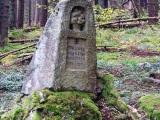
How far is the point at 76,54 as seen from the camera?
5875mm

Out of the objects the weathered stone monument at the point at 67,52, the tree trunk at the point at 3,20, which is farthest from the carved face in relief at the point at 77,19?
the tree trunk at the point at 3,20

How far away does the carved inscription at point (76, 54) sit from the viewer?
5789mm

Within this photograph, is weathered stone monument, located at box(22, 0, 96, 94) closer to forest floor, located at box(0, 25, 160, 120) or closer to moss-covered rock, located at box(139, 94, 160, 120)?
moss-covered rock, located at box(139, 94, 160, 120)

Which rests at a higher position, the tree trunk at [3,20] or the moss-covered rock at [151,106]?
the tree trunk at [3,20]

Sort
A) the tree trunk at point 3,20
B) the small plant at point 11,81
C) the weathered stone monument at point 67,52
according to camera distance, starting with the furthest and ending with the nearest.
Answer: the tree trunk at point 3,20, the small plant at point 11,81, the weathered stone monument at point 67,52

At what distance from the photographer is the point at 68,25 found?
5723mm

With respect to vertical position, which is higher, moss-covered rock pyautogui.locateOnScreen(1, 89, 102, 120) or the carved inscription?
the carved inscription

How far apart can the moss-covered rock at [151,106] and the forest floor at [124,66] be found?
124mm

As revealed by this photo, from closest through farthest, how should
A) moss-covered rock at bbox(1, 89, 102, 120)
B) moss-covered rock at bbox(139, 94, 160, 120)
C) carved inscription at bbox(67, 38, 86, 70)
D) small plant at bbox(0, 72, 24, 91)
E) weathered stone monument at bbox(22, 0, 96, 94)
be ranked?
moss-covered rock at bbox(1, 89, 102, 120), weathered stone monument at bbox(22, 0, 96, 94), carved inscription at bbox(67, 38, 86, 70), moss-covered rock at bbox(139, 94, 160, 120), small plant at bbox(0, 72, 24, 91)

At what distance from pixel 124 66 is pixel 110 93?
539 cm

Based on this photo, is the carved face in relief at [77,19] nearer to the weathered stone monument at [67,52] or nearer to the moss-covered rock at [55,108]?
the weathered stone monument at [67,52]

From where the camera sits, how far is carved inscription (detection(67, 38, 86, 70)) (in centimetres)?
579

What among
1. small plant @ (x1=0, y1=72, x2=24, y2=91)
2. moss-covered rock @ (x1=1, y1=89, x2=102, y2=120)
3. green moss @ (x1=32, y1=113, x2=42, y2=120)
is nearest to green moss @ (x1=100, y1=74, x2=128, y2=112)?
moss-covered rock @ (x1=1, y1=89, x2=102, y2=120)

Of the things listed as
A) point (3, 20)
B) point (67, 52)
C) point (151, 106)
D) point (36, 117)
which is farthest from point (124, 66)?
point (3, 20)
